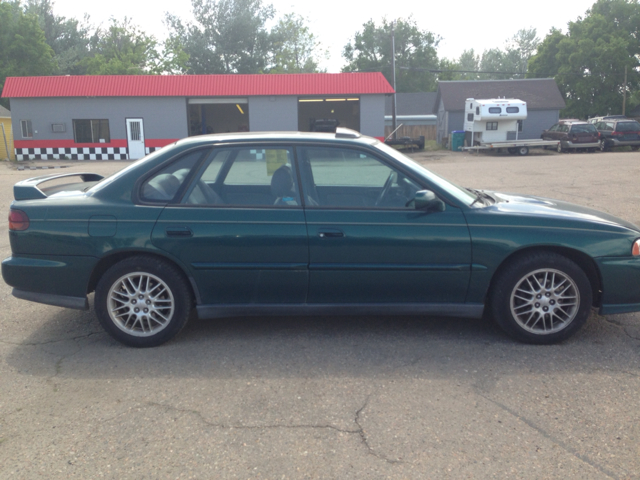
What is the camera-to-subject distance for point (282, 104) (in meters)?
29.8

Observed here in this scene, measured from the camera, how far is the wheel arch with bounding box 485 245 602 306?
13.4ft

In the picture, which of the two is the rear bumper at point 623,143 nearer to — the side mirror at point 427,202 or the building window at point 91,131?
the building window at point 91,131

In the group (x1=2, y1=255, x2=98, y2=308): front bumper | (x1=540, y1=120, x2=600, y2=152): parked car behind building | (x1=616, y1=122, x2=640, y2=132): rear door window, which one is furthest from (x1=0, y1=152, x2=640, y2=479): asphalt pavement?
(x1=616, y1=122, x2=640, y2=132): rear door window

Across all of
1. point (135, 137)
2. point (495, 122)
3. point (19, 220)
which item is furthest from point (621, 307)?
point (495, 122)

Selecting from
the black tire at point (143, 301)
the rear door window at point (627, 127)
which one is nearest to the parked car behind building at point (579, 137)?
the rear door window at point (627, 127)

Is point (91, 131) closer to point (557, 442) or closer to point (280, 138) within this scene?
point (280, 138)

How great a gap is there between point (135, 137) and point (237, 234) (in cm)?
2826

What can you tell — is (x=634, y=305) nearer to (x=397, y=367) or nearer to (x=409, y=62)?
(x=397, y=367)

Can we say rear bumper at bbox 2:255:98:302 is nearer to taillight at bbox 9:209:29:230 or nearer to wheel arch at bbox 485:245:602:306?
taillight at bbox 9:209:29:230

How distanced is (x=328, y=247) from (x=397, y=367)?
3.10 feet

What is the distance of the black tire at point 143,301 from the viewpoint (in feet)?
13.4

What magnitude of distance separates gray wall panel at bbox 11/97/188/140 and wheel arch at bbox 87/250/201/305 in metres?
26.8

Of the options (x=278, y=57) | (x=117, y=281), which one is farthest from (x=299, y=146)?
(x=278, y=57)

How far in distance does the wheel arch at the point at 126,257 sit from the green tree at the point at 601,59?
176 ft
